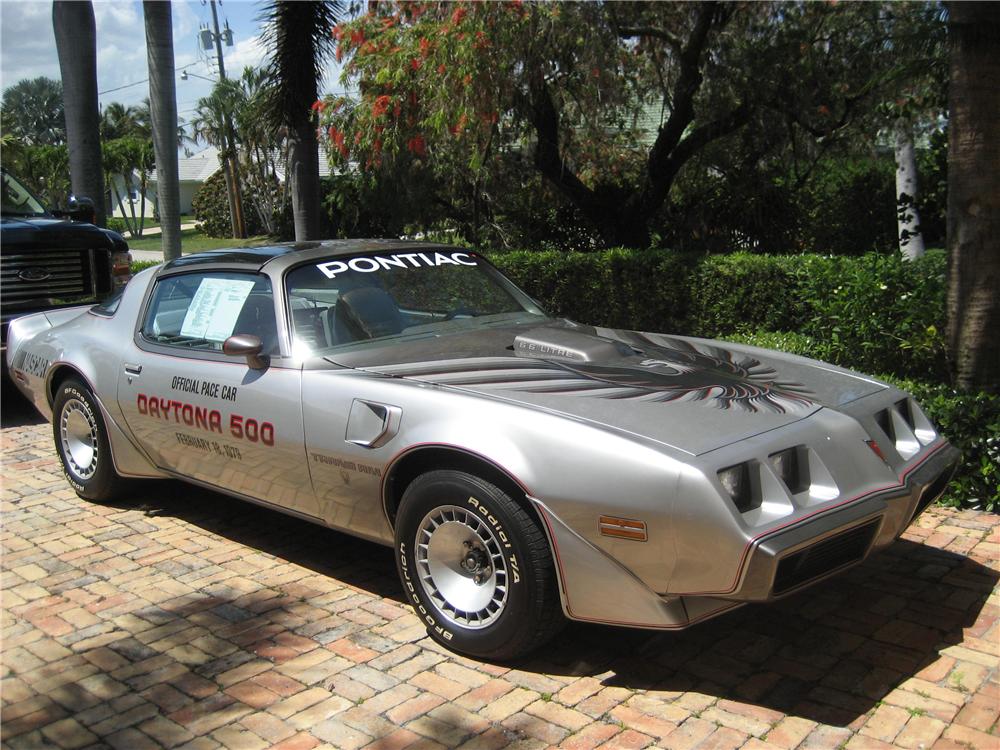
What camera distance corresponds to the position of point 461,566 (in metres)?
3.76

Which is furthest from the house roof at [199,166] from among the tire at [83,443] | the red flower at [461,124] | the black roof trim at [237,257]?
the black roof trim at [237,257]

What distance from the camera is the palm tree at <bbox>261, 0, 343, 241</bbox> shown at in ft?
35.8

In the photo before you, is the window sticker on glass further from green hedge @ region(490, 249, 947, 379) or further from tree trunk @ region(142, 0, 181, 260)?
tree trunk @ region(142, 0, 181, 260)

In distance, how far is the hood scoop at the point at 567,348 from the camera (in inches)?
171

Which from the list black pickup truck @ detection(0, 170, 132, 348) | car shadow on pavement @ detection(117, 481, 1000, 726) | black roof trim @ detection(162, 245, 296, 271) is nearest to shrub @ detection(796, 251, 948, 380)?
car shadow on pavement @ detection(117, 481, 1000, 726)

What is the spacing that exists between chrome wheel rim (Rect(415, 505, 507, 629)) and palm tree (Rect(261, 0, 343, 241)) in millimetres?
→ 8564

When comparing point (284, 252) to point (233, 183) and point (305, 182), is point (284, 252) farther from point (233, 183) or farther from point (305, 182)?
point (233, 183)

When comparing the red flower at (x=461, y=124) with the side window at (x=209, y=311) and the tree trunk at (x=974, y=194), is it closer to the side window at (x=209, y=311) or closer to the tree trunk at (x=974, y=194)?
the side window at (x=209, y=311)

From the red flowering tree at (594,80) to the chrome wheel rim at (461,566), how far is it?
6068mm

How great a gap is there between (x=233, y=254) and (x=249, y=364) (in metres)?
0.94

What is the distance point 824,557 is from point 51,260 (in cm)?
772

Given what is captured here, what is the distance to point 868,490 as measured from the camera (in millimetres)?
3488

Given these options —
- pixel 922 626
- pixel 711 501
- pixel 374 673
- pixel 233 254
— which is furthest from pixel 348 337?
pixel 922 626

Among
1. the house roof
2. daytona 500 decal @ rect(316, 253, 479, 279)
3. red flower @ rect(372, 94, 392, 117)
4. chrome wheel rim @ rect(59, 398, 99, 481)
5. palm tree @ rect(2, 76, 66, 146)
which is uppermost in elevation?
palm tree @ rect(2, 76, 66, 146)
